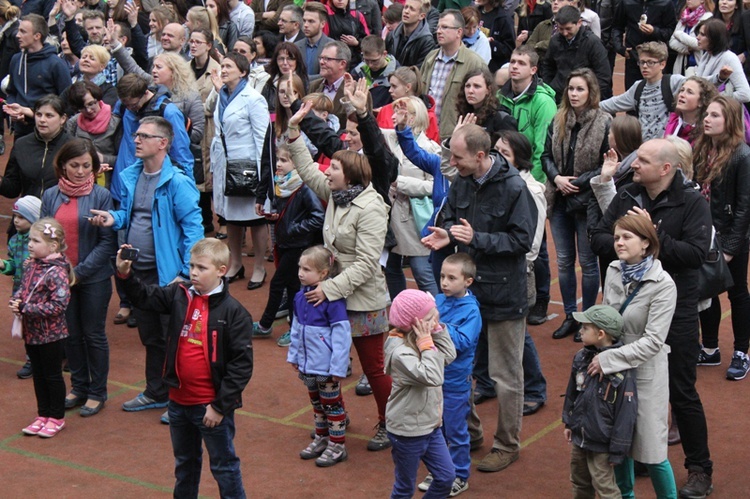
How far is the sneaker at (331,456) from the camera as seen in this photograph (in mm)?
7406

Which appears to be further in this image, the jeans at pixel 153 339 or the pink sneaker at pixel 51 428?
the jeans at pixel 153 339

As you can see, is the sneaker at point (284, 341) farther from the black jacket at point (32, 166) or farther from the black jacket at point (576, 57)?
the black jacket at point (576, 57)

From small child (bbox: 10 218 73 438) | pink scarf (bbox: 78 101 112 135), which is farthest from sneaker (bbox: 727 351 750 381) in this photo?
pink scarf (bbox: 78 101 112 135)

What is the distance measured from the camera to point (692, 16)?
13.6 meters

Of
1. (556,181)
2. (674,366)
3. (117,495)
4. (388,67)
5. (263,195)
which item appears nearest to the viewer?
(674,366)

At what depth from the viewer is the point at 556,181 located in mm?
9102

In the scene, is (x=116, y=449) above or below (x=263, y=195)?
below

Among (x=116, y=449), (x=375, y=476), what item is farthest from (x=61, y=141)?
(x=375, y=476)

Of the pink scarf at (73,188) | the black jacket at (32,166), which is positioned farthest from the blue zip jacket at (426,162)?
the black jacket at (32,166)

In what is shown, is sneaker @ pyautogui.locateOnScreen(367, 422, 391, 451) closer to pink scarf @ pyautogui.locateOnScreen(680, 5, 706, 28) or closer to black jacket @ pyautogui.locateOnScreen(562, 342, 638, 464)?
black jacket @ pyautogui.locateOnScreen(562, 342, 638, 464)

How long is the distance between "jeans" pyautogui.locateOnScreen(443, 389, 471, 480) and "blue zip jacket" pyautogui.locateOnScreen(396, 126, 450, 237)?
1.60 metres

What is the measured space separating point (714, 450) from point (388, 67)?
6065 mm

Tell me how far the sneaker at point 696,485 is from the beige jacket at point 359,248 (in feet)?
7.50

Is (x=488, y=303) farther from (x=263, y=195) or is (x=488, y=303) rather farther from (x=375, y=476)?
(x=263, y=195)
